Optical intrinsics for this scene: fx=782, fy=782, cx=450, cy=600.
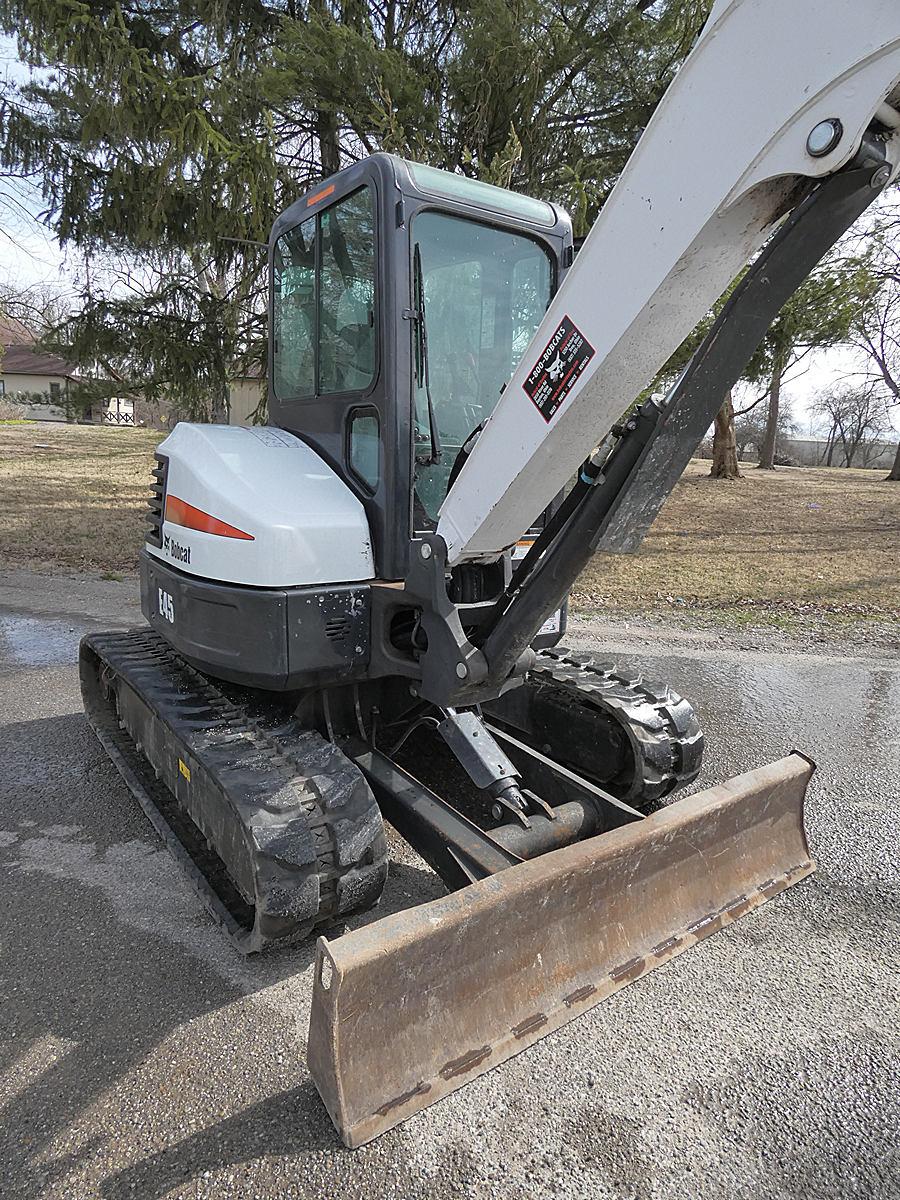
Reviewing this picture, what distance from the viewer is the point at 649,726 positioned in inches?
132

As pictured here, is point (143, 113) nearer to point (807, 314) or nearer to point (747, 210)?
point (807, 314)

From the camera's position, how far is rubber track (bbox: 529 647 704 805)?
11.0 feet

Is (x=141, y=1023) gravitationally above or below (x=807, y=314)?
below

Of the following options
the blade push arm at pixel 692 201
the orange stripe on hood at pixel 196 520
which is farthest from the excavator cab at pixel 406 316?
the blade push arm at pixel 692 201

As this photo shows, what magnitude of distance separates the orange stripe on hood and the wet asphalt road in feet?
4.51

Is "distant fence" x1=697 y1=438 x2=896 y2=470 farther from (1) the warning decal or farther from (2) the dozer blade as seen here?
(1) the warning decal

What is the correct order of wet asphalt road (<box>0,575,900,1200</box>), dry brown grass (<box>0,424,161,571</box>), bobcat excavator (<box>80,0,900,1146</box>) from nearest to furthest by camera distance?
bobcat excavator (<box>80,0,900,1146</box>), wet asphalt road (<box>0,575,900,1200</box>), dry brown grass (<box>0,424,161,571</box>)

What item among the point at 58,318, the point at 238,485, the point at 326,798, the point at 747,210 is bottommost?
the point at 326,798

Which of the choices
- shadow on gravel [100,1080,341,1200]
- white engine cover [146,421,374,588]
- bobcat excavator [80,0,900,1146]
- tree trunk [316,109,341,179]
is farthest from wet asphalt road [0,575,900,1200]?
tree trunk [316,109,341,179]

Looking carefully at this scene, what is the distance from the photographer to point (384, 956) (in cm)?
197

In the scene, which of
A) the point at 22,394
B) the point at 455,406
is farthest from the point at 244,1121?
the point at 22,394

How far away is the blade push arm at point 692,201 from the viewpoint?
60.0 inches

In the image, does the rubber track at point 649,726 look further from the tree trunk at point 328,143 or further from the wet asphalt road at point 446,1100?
the tree trunk at point 328,143

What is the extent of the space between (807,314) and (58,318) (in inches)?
350
